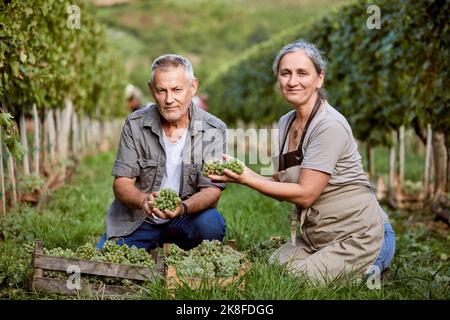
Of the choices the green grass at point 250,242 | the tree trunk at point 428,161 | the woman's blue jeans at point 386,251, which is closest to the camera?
the green grass at point 250,242

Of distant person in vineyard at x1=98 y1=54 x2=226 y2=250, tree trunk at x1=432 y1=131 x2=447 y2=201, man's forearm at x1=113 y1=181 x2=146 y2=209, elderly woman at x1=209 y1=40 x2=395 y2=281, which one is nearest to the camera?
elderly woman at x1=209 y1=40 x2=395 y2=281

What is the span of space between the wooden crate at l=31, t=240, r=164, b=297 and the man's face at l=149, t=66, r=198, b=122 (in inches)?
44.5

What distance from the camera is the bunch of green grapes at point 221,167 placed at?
381cm

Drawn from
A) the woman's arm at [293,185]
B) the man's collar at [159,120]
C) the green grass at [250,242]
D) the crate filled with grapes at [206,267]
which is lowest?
the green grass at [250,242]

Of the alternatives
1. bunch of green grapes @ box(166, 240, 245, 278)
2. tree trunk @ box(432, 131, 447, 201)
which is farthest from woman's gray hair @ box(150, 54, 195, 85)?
tree trunk @ box(432, 131, 447, 201)

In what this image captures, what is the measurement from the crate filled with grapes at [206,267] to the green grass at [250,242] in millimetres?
73

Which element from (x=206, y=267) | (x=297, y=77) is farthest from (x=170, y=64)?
(x=206, y=267)

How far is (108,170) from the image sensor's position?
11594 mm

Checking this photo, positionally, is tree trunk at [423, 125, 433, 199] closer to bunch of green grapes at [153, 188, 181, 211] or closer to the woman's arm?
the woman's arm

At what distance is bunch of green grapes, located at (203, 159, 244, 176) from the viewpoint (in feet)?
12.5

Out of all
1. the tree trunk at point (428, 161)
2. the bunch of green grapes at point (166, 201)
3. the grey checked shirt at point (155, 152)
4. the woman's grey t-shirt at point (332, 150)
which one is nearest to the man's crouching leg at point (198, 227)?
the grey checked shirt at point (155, 152)

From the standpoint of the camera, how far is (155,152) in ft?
15.2

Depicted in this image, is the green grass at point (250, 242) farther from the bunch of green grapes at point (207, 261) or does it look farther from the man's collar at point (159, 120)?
the man's collar at point (159, 120)

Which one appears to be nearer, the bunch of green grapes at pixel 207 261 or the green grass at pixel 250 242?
the green grass at pixel 250 242
